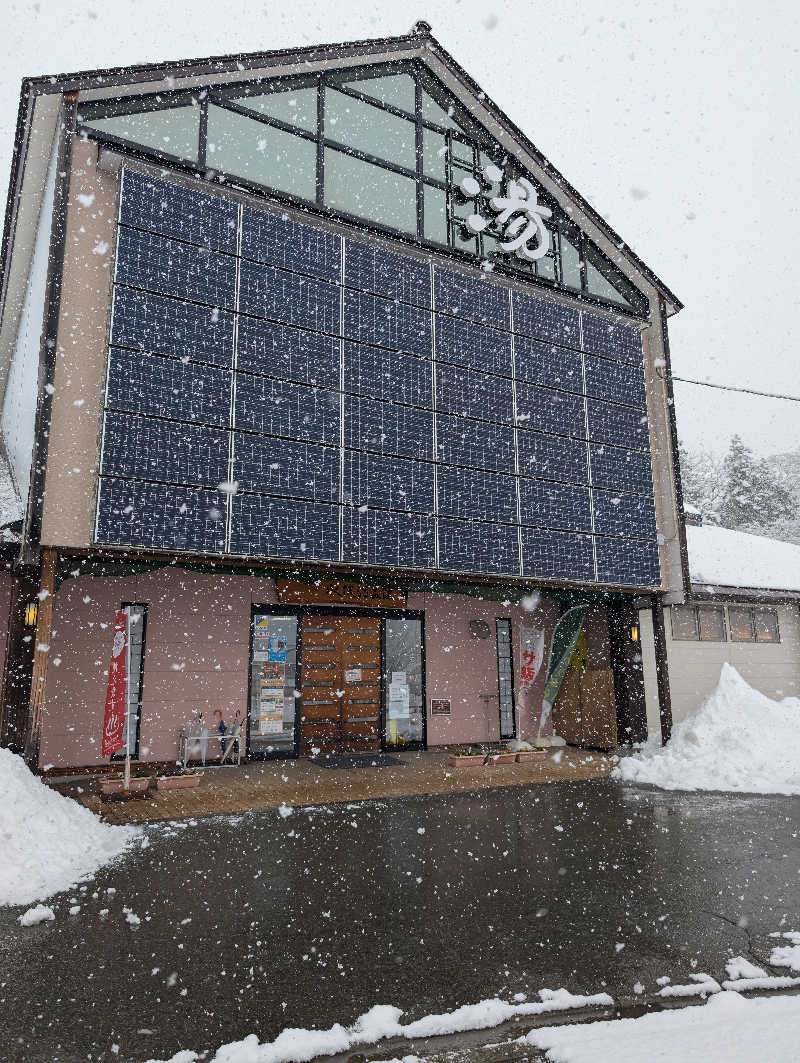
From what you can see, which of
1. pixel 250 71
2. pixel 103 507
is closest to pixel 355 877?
pixel 103 507

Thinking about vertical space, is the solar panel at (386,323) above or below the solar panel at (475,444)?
above

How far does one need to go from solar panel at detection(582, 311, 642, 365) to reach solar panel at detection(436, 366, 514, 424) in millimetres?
2723

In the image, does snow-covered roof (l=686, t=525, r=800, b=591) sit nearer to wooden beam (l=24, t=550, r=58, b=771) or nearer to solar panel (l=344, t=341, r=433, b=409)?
solar panel (l=344, t=341, r=433, b=409)

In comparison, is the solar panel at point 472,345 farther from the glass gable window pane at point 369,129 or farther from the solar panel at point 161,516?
the solar panel at point 161,516

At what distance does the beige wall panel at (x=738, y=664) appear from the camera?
15547mm

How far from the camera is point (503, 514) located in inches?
487

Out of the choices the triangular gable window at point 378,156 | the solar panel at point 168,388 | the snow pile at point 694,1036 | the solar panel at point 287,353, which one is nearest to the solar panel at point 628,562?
the triangular gable window at point 378,156

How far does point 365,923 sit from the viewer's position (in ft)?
16.0

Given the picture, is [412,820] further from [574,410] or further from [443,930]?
[574,410]

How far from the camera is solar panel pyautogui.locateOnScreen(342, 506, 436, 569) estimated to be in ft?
35.5

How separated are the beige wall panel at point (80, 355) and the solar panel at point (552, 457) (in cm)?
753

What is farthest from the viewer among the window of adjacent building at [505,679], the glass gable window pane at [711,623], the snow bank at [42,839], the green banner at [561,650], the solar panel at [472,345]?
the glass gable window pane at [711,623]

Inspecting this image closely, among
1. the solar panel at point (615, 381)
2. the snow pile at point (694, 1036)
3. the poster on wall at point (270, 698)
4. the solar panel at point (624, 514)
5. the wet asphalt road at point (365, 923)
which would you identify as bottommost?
the wet asphalt road at point (365, 923)

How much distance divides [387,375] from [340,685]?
6214 mm
